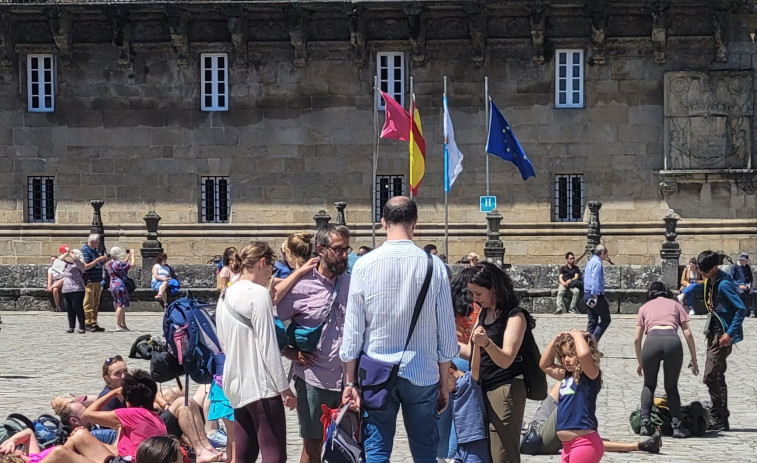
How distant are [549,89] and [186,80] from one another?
8.68 metres

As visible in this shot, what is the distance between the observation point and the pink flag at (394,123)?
31.5 metres

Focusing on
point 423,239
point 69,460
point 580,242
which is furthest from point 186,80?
point 69,460

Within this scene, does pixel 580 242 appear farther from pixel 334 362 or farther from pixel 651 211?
pixel 334 362

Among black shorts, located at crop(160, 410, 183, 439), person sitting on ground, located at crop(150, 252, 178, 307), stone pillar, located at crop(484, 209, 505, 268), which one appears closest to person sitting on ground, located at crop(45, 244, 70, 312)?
person sitting on ground, located at crop(150, 252, 178, 307)

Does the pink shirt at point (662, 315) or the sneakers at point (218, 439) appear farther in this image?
the pink shirt at point (662, 315)

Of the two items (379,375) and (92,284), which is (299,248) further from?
(92,284)

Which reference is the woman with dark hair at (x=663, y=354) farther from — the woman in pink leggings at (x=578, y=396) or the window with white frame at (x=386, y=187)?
the window with white frame at (x=386, y=187)

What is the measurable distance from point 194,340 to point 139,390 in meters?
0.70

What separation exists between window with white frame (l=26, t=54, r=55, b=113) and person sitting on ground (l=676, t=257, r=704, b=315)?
52.0ft

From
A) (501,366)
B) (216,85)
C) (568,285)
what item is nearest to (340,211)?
(216,85)

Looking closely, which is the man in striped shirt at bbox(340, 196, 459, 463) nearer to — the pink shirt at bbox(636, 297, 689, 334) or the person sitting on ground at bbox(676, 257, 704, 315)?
the pink shirt at bbox(636, 297, 689, 334)

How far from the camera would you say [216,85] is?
36.0m

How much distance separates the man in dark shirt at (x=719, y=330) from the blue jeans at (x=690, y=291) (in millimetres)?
14802

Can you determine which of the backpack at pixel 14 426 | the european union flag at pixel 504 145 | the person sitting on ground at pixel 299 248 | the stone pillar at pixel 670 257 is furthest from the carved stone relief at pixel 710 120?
the person sitting on ground at pixel 299 248
